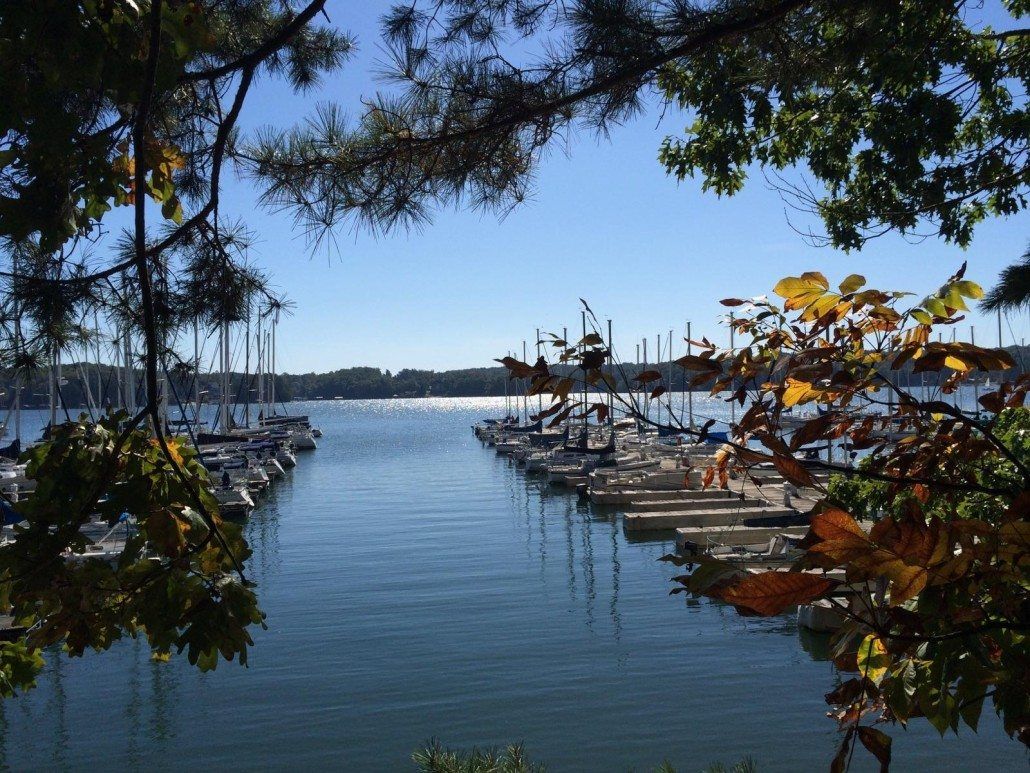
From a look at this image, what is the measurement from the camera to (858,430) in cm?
237

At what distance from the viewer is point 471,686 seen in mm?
13188

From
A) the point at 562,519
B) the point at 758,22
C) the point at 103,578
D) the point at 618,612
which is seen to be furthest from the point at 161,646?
the point at 562,519

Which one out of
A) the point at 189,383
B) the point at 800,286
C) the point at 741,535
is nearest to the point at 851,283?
the point at 800,286

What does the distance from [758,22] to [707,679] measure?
11054 mm

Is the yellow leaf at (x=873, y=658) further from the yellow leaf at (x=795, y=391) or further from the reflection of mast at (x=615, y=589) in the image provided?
the reflection of mast at (x=615, y=589)

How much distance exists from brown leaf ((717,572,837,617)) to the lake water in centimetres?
976

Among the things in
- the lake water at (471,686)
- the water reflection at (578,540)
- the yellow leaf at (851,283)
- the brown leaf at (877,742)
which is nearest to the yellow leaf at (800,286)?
the yellow leaf at (851,283)

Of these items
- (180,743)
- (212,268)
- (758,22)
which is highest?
(758,22)

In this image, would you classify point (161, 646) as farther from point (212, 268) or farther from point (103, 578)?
point (212, 268)

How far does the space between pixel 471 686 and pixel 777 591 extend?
12.6 m

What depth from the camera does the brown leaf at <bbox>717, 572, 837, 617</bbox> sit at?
1.32 meters

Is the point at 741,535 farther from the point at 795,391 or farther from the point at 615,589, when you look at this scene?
the point at 795,391

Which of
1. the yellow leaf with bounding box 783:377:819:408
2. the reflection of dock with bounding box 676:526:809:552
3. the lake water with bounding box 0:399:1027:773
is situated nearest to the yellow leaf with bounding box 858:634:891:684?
the yellow leaf with bounding box 783:377:819:408

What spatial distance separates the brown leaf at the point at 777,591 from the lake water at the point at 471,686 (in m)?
9.76
